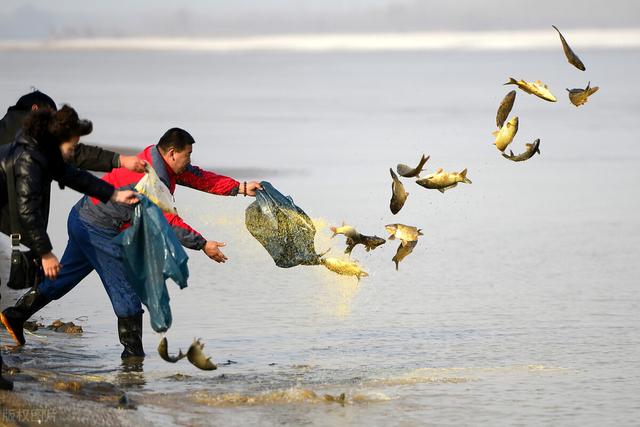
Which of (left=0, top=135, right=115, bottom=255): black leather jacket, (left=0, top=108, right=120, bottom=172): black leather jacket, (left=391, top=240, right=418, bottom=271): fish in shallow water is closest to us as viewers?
(left=0, top=135, right=115, bottom=255): black leather jacket

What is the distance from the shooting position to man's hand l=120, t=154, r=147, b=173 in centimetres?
A: 827

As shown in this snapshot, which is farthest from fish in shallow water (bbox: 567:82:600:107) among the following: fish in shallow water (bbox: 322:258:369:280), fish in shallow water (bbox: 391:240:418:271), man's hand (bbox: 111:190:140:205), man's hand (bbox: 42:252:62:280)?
man's hand (bbox: 42:252:62:280)

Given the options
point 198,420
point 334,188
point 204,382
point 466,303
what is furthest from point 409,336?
point 334,188

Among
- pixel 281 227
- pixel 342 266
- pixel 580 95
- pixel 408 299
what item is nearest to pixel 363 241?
pixel 342 266

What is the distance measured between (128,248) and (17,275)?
76 centimetres

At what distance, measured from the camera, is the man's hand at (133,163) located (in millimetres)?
8273

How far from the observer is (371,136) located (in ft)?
79.7

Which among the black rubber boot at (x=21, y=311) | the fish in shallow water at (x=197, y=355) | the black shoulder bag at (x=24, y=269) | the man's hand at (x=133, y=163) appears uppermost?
the man's hand at (x=133, y=163)

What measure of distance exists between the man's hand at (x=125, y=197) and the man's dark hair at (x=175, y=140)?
0.62 metres

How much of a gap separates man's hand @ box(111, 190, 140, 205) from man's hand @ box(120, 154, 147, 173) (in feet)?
0.62

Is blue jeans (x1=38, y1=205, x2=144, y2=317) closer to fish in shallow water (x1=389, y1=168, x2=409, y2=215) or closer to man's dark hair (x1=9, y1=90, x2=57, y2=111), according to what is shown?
man's dark hair (x1=9, y1=90, x2=57, y2=111)

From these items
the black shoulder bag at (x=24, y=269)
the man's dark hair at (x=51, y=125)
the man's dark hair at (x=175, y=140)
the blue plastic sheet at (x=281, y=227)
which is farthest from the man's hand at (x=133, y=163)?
the blue plastic sheet at (x=281, y=227)

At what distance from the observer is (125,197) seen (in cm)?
812

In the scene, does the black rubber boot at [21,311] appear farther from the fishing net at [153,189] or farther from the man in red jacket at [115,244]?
the fishing net at [153,189]
